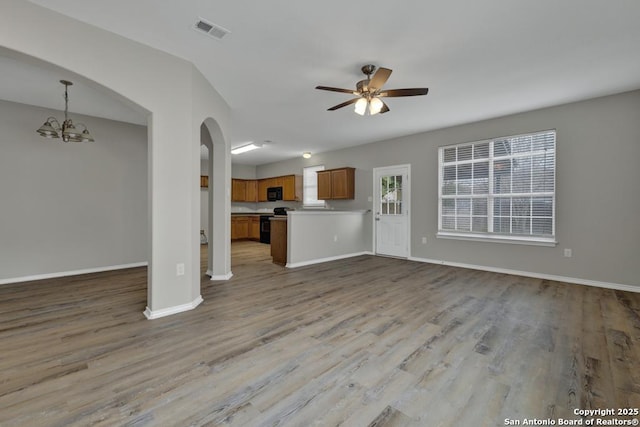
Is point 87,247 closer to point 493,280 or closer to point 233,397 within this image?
point 233,397

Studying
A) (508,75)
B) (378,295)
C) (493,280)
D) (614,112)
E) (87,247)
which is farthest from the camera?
(87,247)

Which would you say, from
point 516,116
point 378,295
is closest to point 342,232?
point 378,295

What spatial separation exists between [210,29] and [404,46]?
5.91ft

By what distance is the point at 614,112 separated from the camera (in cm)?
374

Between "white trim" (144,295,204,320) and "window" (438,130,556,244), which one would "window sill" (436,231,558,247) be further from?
"white trim" (144,295,204,320)

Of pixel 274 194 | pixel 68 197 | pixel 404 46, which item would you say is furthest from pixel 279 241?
pixel 404 46

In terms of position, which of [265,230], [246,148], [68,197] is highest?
[246,148]

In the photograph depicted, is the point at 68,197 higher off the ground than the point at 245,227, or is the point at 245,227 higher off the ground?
the point at 68,197

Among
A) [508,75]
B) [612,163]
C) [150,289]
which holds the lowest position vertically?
[150,289]

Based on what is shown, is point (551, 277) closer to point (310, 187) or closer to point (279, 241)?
point (279, 241)

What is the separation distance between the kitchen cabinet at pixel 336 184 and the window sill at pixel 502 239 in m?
2.36

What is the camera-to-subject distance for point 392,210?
6129 millimetres

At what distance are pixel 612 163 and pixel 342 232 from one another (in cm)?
434

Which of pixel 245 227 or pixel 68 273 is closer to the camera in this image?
pixel 68 273
